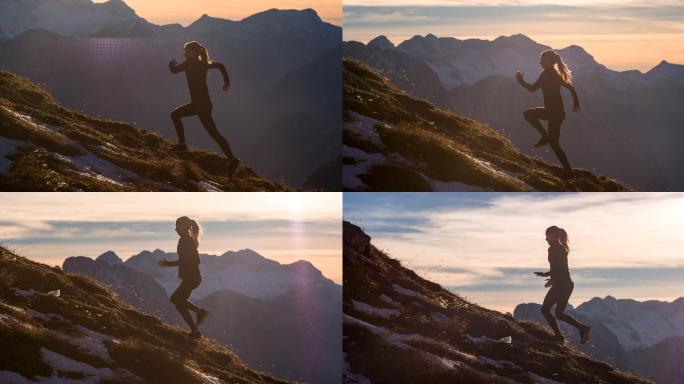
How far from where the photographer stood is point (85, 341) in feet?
95.5

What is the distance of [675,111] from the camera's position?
130 feet

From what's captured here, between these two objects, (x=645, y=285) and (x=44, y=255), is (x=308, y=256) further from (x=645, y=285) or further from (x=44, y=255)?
(x=645, y=285)

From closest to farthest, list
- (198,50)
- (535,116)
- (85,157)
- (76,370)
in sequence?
(76,370)
(198,50)
(85,157)
(535,116)

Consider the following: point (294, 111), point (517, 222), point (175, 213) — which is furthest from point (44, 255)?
point (517, 222)

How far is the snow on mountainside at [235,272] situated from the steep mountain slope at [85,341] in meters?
1.26

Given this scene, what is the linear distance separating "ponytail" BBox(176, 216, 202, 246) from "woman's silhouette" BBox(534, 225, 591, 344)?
28.2ft

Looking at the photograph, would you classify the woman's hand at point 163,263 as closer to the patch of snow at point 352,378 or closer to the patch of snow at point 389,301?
the patch of snow at point 352,378

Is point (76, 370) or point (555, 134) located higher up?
point (555, 134)

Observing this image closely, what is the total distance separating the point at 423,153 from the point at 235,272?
595 centimetres

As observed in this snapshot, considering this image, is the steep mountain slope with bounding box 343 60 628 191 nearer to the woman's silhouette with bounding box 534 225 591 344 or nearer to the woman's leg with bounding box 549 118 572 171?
the woman's leg with bounding box 549 118 572 171

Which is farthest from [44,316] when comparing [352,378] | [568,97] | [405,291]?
[568,97]

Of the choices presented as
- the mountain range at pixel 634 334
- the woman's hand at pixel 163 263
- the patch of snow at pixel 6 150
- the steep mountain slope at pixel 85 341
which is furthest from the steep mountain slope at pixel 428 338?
the patch of snow at pixel 6 150

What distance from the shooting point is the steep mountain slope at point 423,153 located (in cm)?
3378

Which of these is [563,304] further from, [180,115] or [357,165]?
[180,115]
